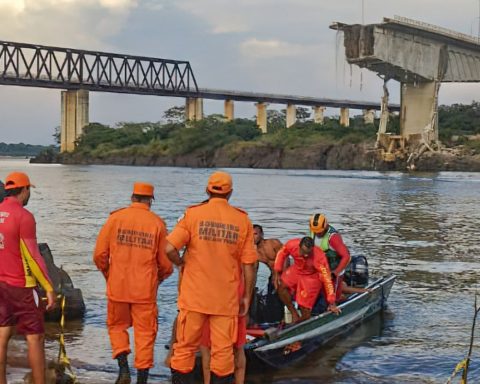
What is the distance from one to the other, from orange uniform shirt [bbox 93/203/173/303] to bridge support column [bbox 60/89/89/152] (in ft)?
381

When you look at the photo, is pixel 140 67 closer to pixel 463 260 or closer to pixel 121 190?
pixel 121 190

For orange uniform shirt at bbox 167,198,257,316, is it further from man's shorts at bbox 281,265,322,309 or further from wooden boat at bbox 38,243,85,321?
wooden boat at bbox 38,243,85,321

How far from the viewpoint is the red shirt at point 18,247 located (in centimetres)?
613

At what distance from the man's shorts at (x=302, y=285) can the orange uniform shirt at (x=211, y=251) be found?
3.04 meters

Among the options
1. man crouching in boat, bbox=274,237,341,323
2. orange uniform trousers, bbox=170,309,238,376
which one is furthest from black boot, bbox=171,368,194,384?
man crouching in boat, bbox=274,237,341,323

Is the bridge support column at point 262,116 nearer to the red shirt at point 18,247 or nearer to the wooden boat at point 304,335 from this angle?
the wooden boat at point 304,335

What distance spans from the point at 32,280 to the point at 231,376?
1.75 meters

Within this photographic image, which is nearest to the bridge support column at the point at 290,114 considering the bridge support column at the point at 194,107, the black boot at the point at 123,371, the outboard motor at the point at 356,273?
the bridge support column at the point at 194,107

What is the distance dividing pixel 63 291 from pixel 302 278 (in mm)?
3608

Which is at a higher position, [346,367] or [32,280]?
[32,280]

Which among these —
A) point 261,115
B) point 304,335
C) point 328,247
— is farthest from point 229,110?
point 304,335

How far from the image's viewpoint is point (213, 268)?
6.18m

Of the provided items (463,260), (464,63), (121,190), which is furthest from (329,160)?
(463,260)

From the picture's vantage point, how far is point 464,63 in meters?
82.0
